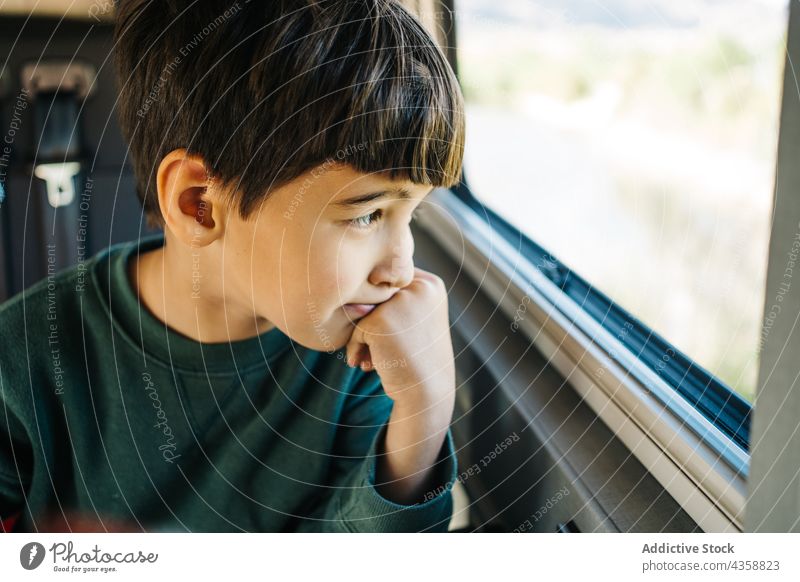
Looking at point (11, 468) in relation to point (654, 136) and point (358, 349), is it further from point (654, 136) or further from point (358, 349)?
point (654, 136)

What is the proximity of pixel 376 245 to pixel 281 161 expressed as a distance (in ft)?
0.28

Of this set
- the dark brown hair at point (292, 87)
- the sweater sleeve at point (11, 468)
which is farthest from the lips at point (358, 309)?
the sweater sleeve at point (11, 468)

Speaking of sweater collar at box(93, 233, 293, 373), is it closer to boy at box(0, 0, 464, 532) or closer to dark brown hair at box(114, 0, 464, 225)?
boy at box(0, 0, 464, 532)

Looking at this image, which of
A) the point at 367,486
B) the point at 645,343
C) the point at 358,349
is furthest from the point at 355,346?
the point at 645,343

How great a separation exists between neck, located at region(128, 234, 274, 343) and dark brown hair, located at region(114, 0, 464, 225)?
0.33ft

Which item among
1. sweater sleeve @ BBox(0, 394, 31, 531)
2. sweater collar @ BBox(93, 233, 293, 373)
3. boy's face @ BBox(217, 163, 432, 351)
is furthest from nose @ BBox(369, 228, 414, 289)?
sweater sleeve @ BBox(0, 394, 31, 531)

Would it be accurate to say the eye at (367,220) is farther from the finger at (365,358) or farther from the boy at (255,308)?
the finger at (365,358)

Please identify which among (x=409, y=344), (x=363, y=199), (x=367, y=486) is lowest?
(x=367, y=486)

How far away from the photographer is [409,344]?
54 cm

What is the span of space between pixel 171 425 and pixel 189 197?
19 cm

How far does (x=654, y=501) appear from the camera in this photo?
51 cm

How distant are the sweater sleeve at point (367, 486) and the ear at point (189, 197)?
0.17 m
